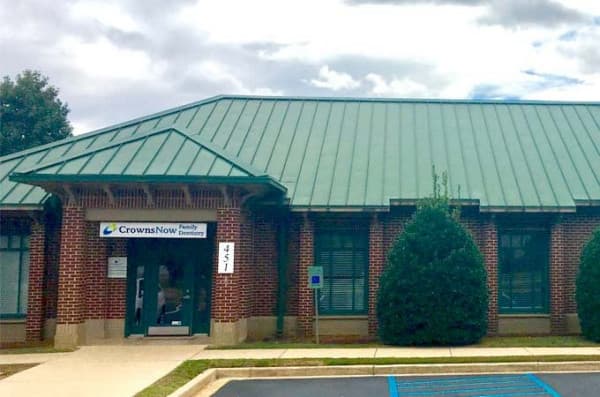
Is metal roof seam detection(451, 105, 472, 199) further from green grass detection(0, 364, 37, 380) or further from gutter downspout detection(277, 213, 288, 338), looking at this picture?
green grass detection(0, 364, 37, 380)

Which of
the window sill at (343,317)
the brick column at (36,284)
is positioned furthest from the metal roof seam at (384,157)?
the brick column at (36,284)

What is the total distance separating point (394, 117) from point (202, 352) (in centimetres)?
1149

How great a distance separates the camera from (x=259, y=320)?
693 inches

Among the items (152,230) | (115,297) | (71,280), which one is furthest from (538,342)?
(71,280)

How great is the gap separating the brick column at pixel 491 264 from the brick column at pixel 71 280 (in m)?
10.5

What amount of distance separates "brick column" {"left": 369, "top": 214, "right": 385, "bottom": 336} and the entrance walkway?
15.6 ft

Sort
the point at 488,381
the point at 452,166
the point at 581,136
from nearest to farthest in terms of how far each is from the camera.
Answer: the point at 488,381 < the point at 452,166 < the point at 581,136

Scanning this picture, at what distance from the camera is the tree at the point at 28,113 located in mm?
35934

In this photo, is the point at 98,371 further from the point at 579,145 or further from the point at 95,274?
the point at 579,145

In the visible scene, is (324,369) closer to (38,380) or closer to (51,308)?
(38,380)

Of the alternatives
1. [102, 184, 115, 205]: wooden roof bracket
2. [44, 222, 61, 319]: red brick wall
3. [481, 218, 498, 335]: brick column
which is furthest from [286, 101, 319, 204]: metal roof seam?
[44, 222, 61, 319]: red brick wall

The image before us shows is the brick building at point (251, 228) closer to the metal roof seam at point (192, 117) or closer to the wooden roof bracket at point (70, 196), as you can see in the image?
the wooden roof bracket at point (70, 196)

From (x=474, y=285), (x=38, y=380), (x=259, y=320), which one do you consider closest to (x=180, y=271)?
(x=259, y=320)

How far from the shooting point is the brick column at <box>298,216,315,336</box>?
17234 millimetres
